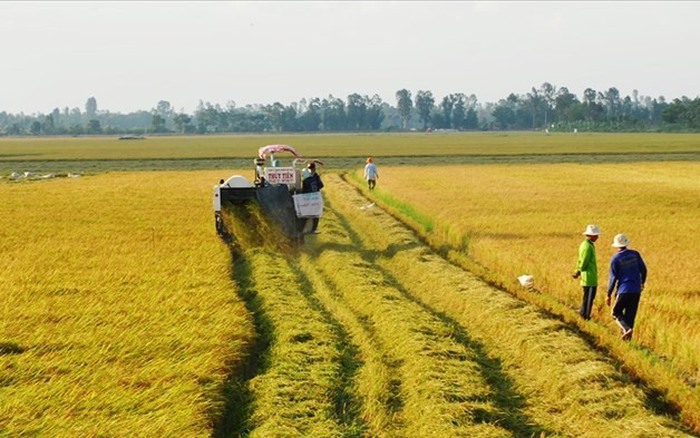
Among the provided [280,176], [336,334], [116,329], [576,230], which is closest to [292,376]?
[336,334]

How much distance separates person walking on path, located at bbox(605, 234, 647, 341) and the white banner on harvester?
27.5 ft

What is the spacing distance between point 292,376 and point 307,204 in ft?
31.0

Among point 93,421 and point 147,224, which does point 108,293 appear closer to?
point 93,421

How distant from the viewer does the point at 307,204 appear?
17062mm

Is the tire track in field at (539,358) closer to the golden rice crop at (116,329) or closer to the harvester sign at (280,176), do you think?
the golden rice crop at (116,329)

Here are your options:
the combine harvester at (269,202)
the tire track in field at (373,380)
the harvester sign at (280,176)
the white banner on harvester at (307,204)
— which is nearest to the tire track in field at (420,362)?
the tire track in field at (373,380)

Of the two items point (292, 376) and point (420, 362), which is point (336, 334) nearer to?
point (420, 362)

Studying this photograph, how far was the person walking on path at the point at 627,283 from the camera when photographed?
937 cm

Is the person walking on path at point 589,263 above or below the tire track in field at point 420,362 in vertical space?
above

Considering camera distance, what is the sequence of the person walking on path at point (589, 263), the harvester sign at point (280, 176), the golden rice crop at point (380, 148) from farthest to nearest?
1. the golden rice crop at point (380, 148)
2. the harvester sign at point (280, 176)
3. the person walking on path at point (589, 263)

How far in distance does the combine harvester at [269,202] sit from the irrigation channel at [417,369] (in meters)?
3.22

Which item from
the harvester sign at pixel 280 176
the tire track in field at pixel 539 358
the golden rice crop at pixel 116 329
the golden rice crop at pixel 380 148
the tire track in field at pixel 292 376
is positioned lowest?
the golden rice crop at pixel 380 148

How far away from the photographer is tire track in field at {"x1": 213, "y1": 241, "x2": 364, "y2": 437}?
671 cm

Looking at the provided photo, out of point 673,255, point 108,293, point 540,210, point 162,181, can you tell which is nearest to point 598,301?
point 673,255
